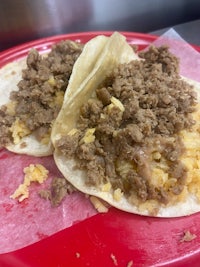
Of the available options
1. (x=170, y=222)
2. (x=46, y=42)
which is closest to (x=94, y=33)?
(x=46, y=42)

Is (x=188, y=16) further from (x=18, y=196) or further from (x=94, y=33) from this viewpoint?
(x=18, y=196)

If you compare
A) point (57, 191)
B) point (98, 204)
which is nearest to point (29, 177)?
point (57, 191)

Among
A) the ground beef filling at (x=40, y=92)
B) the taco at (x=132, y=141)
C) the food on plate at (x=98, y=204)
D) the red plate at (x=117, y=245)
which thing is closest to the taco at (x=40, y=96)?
the ground beef filling at (x=40, y=92)

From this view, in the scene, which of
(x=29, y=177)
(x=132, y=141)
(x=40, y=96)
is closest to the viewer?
(x=132, y=141)

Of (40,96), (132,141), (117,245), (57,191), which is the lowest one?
(117,245)

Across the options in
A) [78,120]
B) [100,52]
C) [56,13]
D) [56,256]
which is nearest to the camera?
[56,256]

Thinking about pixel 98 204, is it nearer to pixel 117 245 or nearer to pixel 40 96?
pixel 117 245

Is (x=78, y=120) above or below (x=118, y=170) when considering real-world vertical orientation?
above

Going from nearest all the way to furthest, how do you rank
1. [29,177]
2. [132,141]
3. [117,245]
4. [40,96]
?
[117,245], [132,141], [29,177], [40,96]
